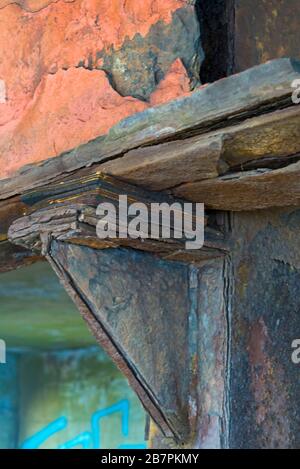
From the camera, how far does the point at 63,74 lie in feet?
6.07

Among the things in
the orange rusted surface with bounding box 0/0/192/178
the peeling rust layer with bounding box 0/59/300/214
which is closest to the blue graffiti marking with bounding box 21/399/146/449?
the orange rusted surface with bounding box 0/0/192/178

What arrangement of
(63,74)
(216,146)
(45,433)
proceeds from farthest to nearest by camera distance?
1. (45,433)
2. (63,74)
3. (216,146)

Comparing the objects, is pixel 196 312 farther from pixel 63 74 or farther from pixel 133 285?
pixel 63 74

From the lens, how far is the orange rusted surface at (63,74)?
5.56ft

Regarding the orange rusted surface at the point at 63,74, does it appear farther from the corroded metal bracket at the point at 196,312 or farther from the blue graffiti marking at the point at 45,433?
the blue graffiti marking at the point at 45,433

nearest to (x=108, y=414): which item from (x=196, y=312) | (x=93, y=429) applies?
(x=93, y=429)

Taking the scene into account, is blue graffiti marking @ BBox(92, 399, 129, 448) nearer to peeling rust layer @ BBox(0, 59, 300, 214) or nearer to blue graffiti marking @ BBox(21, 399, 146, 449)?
blue graffiti marking @ BBox(21, 399, 146, 449)

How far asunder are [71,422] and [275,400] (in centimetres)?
431

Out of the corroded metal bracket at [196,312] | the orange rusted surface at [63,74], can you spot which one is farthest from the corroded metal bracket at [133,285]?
the orange rusted surface at [63,74]

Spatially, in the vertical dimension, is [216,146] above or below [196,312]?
above

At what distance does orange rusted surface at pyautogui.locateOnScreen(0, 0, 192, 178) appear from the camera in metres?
1.70

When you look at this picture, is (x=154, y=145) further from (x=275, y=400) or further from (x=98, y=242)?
(x=275, y=400)

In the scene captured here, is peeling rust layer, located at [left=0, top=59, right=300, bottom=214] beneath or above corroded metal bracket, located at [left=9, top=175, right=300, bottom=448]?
above

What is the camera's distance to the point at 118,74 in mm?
1740
